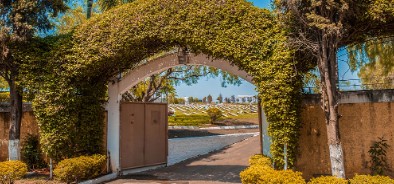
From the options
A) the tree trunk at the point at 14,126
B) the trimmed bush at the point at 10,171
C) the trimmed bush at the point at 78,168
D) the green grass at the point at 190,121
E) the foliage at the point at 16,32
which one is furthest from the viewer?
the green grass at the point at 190,121

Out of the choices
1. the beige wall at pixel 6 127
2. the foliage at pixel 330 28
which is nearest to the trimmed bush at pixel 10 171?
the beige wall at pixel 6 127

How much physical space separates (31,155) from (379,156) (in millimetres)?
10883

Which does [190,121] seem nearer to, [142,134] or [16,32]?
[142,134]

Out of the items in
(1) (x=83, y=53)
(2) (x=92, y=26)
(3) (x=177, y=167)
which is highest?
(2) (x=92, y=26)

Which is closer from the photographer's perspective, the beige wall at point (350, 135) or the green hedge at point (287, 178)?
the green hedge at point (287, 178)

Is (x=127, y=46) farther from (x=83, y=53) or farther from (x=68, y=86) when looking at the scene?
(x=68, y=86)

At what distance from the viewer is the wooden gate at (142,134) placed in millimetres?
11602

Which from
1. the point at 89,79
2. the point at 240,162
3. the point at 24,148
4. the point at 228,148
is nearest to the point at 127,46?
the point at 89,79

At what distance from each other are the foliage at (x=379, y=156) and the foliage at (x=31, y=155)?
10.4 metres

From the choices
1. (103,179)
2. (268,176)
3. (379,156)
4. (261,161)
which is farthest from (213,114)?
(268,176)

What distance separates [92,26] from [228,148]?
37.3 ft

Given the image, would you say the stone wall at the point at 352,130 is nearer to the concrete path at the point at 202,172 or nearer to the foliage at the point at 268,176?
the foliage at the point at 268,176

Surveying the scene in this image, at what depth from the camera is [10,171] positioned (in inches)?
349

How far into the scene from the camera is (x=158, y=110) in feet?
42.5
